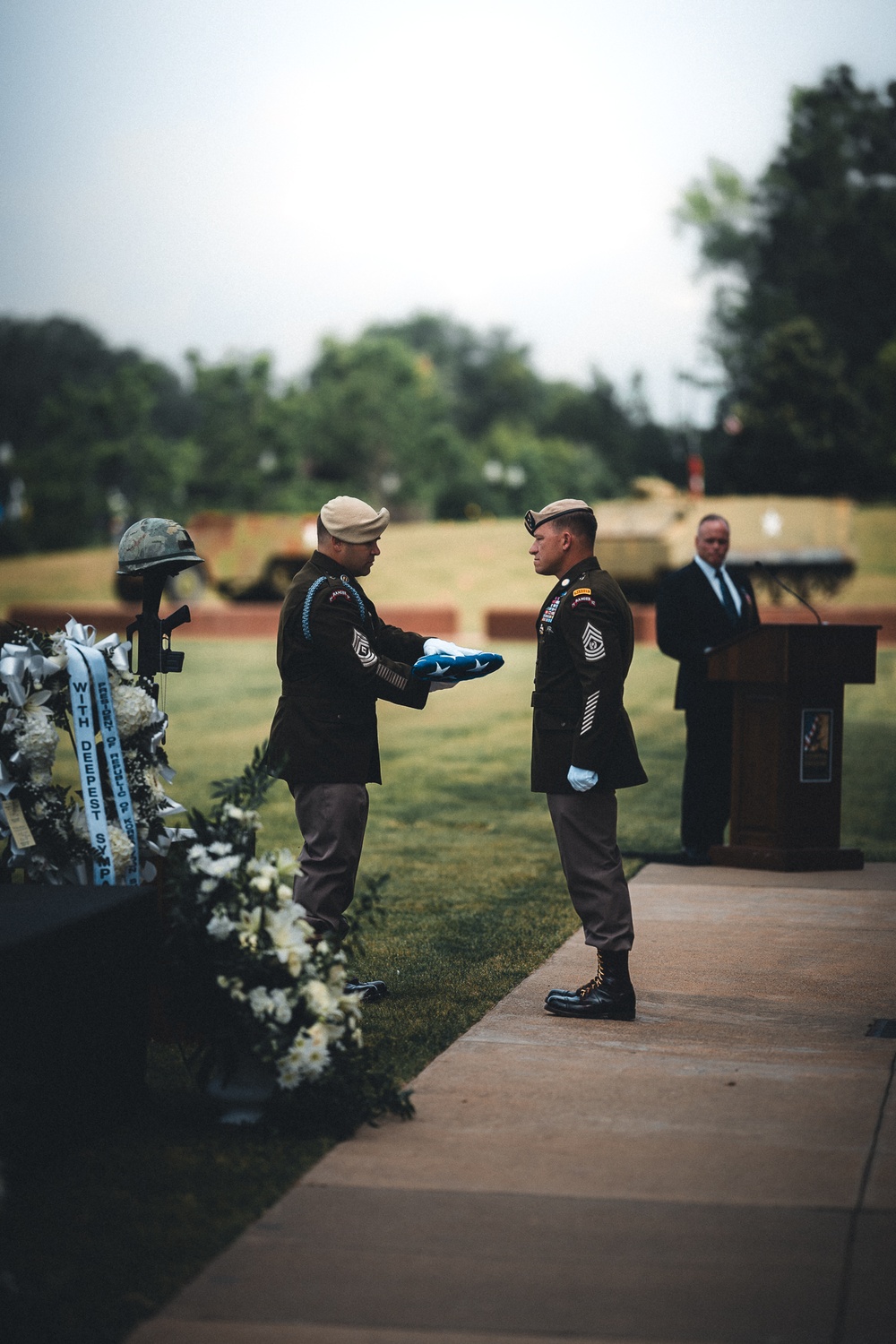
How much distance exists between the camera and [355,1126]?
13.7 feet

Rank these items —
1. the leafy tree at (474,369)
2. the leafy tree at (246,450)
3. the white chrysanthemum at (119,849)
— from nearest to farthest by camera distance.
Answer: the white chrysanthemum at (119,849) < the leafy tree at (246,450) < the leafy tree at (474,369)

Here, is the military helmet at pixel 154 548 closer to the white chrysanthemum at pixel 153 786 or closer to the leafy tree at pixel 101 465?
the white chrysanthemum at pixel 153 786

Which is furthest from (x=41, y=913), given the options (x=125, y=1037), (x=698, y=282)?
(x=698, y=282)

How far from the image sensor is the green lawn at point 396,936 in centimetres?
332

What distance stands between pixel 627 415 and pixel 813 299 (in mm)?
15176

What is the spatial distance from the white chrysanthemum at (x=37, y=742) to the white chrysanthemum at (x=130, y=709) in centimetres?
24

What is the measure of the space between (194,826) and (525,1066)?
133 cm

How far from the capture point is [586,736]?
202 inches

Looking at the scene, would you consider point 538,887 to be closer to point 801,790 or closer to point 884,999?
point 801,790

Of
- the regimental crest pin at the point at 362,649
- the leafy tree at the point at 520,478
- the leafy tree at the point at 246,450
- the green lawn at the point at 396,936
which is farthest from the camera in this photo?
the leafy tree at the point at 520,478

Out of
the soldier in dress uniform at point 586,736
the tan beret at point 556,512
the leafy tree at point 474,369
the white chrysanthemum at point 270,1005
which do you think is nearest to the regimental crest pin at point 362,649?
the soldier in dress uniform at point 586,736

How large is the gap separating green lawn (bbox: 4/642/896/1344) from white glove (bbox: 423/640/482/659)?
1.29 m

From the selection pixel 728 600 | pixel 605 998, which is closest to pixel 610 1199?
pixel 605 998

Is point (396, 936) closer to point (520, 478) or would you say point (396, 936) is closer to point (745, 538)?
point (745, 538)
